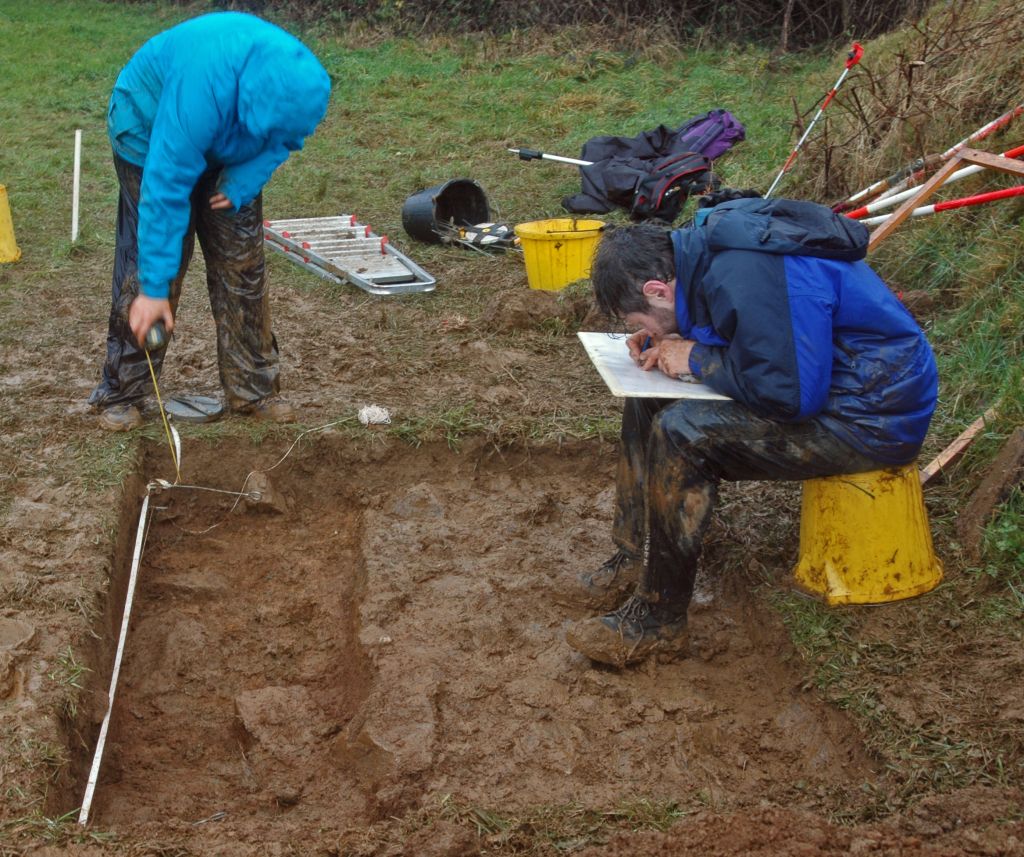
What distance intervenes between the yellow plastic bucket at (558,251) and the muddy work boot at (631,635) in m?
3.47

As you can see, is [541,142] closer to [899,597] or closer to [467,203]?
[467,203]

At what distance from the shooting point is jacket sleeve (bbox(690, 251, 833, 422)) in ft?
10.2

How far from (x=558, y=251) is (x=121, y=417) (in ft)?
9.67

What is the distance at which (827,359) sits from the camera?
317 centimetres

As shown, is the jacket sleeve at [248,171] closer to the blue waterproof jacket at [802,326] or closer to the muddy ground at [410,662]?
the muddy ground at [410,662]

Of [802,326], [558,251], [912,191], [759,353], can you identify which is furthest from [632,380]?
[558,251]

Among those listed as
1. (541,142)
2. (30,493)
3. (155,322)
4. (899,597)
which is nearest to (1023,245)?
(899,597)

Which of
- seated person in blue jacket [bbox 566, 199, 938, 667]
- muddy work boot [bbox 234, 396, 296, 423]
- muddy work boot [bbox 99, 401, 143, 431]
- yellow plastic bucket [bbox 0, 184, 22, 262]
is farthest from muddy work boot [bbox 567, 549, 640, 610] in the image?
yellow plastic bucket [bbox 0, 184, 22, 262]

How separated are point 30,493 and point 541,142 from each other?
7.48 metres

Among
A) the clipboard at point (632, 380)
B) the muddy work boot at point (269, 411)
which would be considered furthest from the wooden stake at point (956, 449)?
the muddy work boot at point (269, 411)

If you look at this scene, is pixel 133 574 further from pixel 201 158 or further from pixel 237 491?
pixel 201 158

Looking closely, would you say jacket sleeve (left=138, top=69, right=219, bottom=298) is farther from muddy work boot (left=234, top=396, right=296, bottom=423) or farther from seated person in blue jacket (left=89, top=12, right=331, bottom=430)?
muddy work boot (left=234, top=396, right=296, bottom=423)

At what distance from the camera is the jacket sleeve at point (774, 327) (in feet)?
10.2

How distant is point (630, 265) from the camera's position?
3.30 metres
